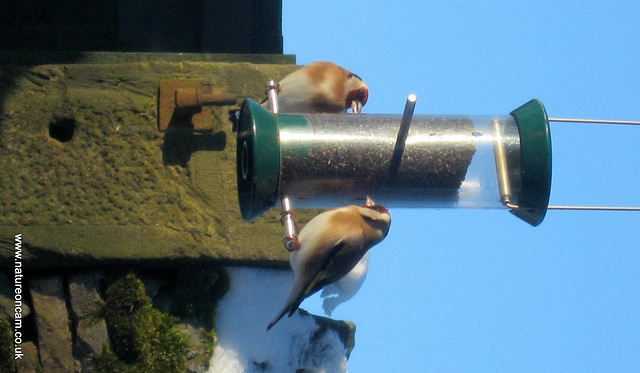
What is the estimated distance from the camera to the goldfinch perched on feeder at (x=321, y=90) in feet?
10.3

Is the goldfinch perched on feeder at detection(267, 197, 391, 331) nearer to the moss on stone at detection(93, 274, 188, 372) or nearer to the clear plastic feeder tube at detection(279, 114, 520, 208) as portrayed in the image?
the clear plastic feeder tube at detection(279, 114, 520, 208)

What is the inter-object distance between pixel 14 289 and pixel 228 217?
985 millimetres

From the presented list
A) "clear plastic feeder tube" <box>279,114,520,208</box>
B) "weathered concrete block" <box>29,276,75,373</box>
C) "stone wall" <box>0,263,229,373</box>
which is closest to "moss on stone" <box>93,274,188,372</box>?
"stone wall" <box>0,263,229,373</box>

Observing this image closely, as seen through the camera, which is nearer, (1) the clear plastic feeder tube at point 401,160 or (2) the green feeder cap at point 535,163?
(2) the green feeder cap at point 535,163

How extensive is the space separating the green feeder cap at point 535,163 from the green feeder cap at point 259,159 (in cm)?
87

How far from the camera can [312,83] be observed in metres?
3.16

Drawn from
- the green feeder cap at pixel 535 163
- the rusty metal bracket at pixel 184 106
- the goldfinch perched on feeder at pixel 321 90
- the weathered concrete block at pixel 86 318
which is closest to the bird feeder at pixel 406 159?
the green feeder cap at pixel 535 163

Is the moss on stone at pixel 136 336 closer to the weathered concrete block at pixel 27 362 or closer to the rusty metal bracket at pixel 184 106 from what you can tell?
the weathered concrete block at pixel 27 362

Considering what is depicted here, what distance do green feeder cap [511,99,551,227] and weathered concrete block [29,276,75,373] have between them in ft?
6.52

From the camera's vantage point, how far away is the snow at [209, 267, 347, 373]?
10.4 ft

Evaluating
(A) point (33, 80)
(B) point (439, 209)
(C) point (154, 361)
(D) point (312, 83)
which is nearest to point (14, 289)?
(C) point (154, 361)

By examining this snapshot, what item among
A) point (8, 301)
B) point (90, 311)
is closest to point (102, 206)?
point (90, 311)

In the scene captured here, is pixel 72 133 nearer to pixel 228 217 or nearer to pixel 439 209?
pixel 228 217

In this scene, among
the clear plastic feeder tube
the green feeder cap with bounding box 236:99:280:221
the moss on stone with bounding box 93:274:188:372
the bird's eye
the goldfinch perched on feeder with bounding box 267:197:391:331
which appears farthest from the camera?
the bird's eye
